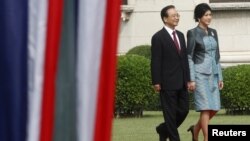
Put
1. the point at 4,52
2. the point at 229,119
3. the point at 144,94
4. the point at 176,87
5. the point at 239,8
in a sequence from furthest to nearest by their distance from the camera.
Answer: the point at 239,8
the point at 144,94
the point at 229,119
the point at 176,87
the point at 4,52

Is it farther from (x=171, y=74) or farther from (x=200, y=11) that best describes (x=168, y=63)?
(x=200, y=11)

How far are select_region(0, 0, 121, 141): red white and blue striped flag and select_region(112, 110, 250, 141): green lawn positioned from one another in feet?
30.2

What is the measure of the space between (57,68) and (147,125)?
11.8 metres

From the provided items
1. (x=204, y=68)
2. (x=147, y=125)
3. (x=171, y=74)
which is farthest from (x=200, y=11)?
(x=147, y=125)

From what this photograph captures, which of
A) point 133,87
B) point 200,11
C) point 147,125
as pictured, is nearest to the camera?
point 200,11

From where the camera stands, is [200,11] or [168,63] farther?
[200,11]

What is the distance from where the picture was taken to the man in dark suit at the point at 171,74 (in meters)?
9.20

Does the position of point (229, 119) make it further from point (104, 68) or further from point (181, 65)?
point (104, 68)

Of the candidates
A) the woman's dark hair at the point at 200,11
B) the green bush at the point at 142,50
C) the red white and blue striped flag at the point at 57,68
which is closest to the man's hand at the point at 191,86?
the woman's dark hair at the point at 200,11

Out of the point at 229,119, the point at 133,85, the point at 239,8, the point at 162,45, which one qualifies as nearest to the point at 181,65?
the point at 162,45

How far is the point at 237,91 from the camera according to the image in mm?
16594

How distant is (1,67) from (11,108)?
98 millimetres

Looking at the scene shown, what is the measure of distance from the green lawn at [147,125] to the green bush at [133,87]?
35 cm

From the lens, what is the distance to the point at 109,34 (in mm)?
1964
